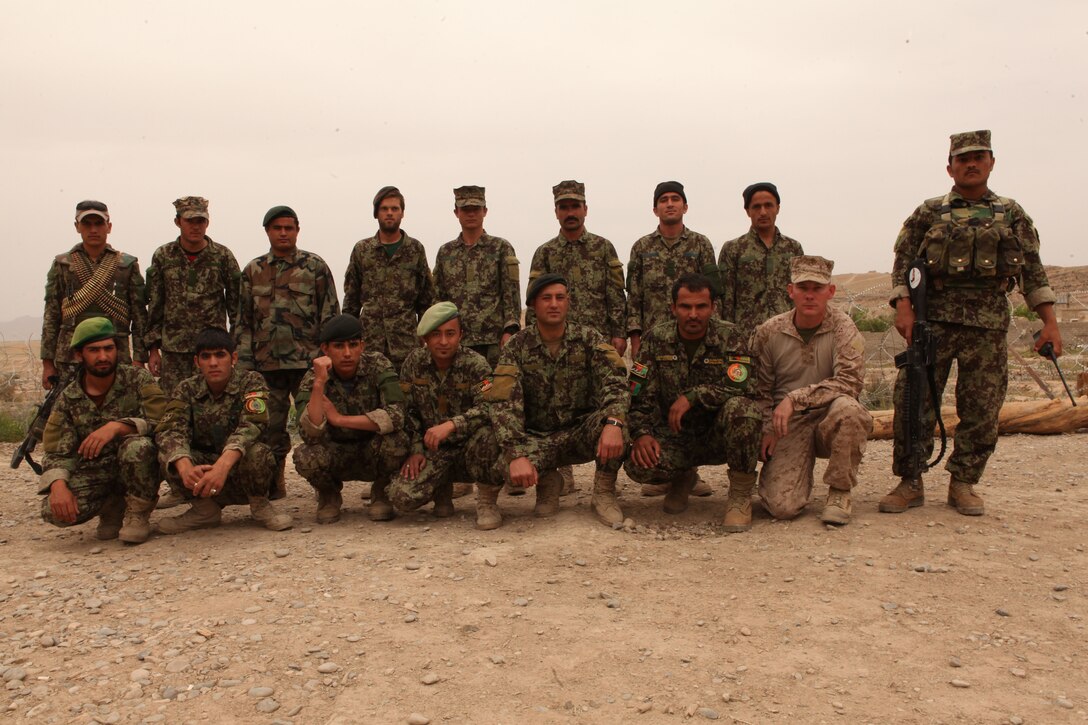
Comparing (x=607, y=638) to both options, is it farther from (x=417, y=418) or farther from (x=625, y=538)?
(x=417, y=418)

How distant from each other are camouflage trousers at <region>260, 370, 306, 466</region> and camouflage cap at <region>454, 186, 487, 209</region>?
183 centimetres

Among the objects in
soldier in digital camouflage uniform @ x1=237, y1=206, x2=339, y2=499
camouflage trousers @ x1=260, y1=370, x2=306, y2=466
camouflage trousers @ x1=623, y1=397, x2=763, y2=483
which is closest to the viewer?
camouflage trousers @ x1=623, y1=397, x2=763, y2=483

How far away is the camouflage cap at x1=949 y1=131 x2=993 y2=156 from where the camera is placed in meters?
4.75

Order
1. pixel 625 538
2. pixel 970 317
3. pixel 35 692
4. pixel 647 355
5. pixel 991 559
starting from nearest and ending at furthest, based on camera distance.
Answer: pixel 35 692
pixel 991 559
pixel 625 538
pixel 970 317
pixel 647 355

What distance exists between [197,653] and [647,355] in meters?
3.14

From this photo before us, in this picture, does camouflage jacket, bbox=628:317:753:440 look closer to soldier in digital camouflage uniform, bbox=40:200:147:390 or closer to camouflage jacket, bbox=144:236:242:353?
camouflage jacket, bbox=144:236:242:353

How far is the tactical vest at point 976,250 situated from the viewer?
477 centimetres

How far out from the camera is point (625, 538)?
4547 millimetres

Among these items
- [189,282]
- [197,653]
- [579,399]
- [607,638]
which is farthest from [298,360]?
[607,638]

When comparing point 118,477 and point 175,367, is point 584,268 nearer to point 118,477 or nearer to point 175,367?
point 175,367

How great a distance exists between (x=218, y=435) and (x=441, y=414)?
1.43m

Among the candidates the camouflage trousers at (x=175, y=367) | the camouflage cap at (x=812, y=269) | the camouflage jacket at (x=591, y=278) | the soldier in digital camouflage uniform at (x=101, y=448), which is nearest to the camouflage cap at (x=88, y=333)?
the soldier in digital camouflage uniform at (x=101, y=448)

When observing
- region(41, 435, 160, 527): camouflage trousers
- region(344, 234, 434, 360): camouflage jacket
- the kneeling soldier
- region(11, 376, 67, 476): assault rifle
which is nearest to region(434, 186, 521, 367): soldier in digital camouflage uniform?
region(344, 234, 434, 360): camouflage jacket

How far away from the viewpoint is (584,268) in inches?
250
